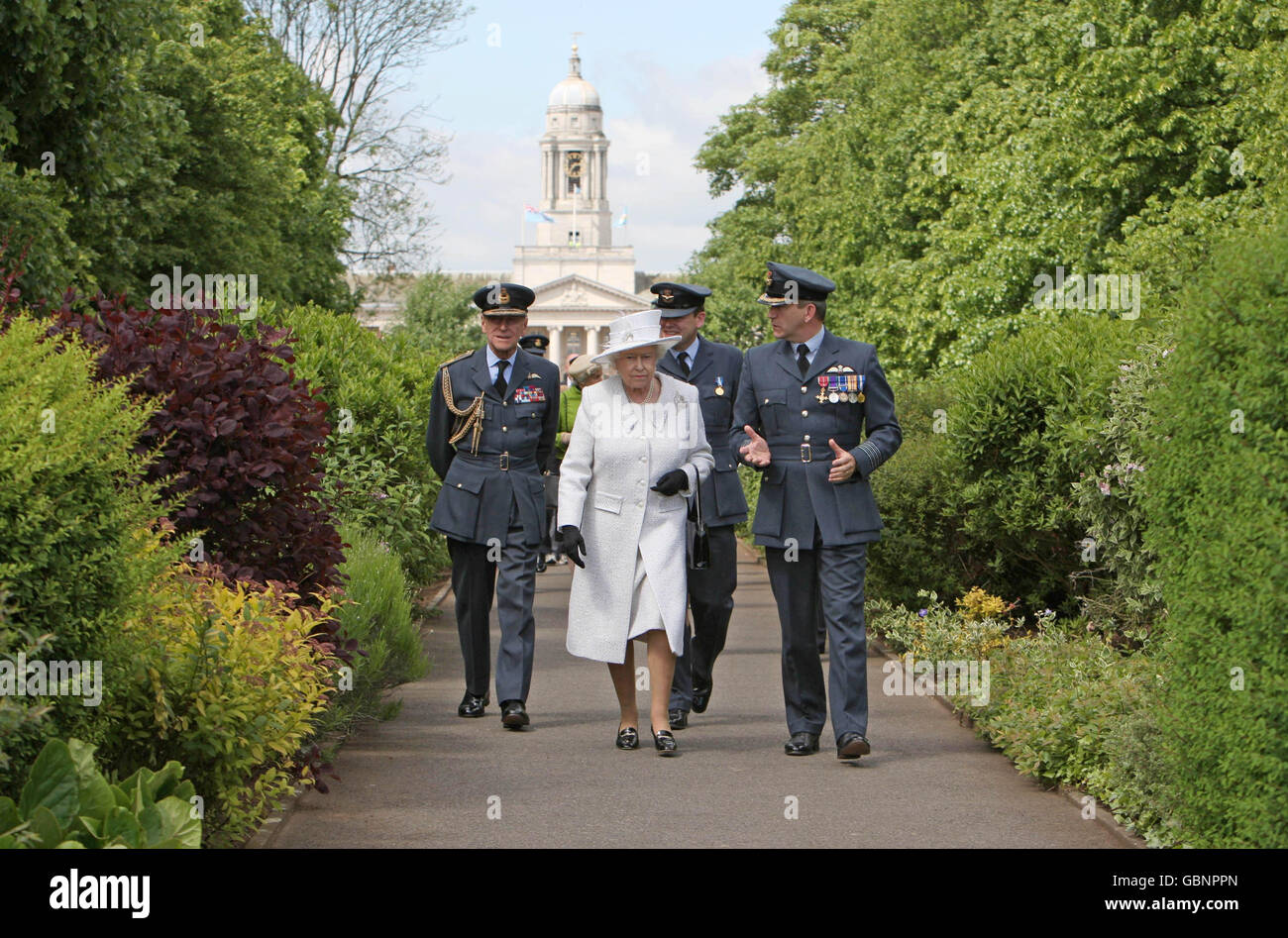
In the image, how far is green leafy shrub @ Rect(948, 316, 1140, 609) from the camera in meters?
11.1

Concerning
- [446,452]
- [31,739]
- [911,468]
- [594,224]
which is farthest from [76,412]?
[594,224]

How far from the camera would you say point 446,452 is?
9641 millimetres

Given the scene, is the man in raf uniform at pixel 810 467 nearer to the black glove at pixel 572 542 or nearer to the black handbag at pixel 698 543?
the black handbag at pixel 698 543

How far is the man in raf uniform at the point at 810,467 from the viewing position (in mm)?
8172

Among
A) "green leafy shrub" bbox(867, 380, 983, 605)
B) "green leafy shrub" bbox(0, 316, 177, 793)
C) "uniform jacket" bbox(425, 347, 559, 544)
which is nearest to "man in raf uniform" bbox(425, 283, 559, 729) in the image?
"uniform jacket" bbox(425, 347, 559, 544)

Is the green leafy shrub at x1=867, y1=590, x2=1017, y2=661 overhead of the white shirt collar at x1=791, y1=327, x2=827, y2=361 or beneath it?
beneath

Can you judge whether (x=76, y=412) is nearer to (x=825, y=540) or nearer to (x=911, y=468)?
(x=825, y=540)

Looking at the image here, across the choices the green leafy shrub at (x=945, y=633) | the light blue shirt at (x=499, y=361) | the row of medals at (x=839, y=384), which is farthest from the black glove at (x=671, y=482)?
the green leafy shrub at (x=945, y=633)

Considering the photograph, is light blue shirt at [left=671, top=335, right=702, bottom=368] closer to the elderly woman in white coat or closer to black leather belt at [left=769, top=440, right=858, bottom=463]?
the elderly woman in white coat

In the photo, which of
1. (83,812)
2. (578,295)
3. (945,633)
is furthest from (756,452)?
(578,295)

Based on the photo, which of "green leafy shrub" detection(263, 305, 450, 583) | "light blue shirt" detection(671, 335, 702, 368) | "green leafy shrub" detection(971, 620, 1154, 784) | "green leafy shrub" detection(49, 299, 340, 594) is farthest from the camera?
"green leafy shrub" detection(263, 305, 450, 583)

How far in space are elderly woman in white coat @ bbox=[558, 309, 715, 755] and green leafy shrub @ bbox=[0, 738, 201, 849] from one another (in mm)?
3610

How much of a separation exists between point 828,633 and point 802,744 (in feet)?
1.80

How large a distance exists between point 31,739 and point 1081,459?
22.6 feet
